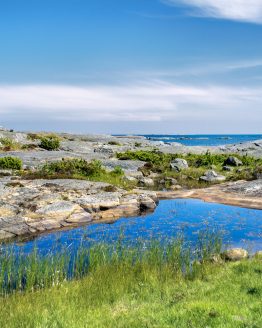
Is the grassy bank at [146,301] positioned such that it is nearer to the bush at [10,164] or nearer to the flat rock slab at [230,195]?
the flat rock slab at [230,195]

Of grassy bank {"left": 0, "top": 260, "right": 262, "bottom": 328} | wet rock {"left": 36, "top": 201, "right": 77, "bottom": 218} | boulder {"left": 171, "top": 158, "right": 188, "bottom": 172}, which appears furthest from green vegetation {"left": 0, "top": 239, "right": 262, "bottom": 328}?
boulder {"left": 171, "top": 158, "right": 188, "bottom": 172}

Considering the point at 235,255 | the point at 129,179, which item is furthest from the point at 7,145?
the point at 235,255

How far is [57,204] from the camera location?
100ft

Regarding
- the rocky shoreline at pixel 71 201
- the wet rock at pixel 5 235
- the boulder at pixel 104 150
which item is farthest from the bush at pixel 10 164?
the boulder at pixel 104 150

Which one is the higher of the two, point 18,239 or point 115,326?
point 115,326

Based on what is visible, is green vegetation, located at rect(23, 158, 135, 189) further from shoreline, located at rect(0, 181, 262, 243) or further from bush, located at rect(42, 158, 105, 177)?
shoreline, located at rect(0, 181, 262, 243)

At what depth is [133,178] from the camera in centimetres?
5016

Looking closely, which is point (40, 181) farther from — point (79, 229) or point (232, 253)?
point (232, 253)

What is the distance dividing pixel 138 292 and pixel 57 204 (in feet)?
56.5

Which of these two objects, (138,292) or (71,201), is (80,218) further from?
(138,292)

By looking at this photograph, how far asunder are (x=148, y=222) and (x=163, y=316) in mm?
17621

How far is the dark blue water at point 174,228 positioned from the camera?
2344 centimetres

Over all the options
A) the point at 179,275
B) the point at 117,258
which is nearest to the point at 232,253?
the point at 179,275

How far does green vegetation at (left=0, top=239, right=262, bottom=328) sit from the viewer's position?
11375 millimetres
